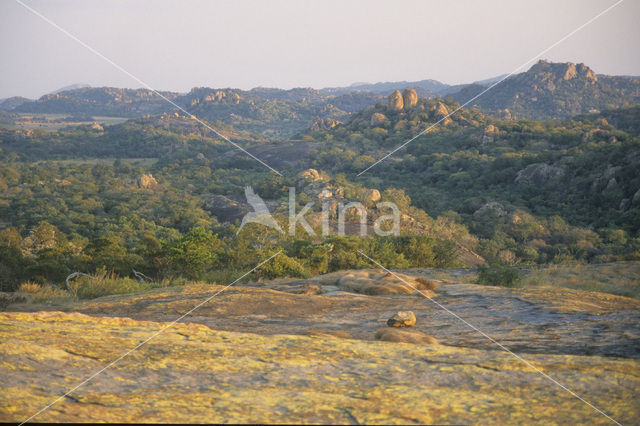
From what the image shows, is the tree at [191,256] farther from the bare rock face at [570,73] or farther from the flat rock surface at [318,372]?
the bare rock face at [570,73]

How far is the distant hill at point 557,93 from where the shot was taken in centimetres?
12056

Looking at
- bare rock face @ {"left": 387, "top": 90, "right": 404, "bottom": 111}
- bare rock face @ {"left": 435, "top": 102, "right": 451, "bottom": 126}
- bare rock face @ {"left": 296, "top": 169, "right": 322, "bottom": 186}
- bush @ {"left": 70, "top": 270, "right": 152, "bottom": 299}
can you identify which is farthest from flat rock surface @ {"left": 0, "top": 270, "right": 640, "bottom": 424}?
bare rock face @ {"left": 387, "top": 90, "right": 404, "bottom": 111}

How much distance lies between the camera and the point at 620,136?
5009cm

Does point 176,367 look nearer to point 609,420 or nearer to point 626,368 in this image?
point 609,420

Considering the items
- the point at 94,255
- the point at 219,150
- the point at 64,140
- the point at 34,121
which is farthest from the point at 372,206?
the point at 34,121

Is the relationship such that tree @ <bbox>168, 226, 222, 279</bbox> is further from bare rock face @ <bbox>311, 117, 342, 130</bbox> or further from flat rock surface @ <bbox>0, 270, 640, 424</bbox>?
bare rock face @ <bbox>311, 117, 342, 130</bbox>

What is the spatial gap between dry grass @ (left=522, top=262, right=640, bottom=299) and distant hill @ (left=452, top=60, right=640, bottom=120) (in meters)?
115

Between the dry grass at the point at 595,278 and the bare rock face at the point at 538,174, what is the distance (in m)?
37.4

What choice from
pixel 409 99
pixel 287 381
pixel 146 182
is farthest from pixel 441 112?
pixel 287 381

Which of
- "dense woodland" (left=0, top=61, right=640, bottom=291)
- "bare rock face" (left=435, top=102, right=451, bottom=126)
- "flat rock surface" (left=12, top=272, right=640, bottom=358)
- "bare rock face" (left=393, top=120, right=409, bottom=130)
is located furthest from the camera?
"bare rock face" (left=393, top=120, right=409, bottom=130)

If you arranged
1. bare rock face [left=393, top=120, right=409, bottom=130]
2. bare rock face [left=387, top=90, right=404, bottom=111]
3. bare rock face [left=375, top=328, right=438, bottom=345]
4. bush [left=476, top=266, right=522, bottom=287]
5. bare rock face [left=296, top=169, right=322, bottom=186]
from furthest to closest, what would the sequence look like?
bare rock face [left=387, top=90, right=404, bottom=111], bare rock face [left=393, top=120, right=409, bottom=130], bare rock face [left=296, top=169, right=322, bottom=186], bush [left=476, top=266, right=522, bottom=287], bare rock face [left=375, top=328, right=438, bottom=345]

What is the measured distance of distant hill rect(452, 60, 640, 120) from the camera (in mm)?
120562

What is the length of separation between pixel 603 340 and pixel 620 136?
2231 inches

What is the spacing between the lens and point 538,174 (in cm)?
4812
